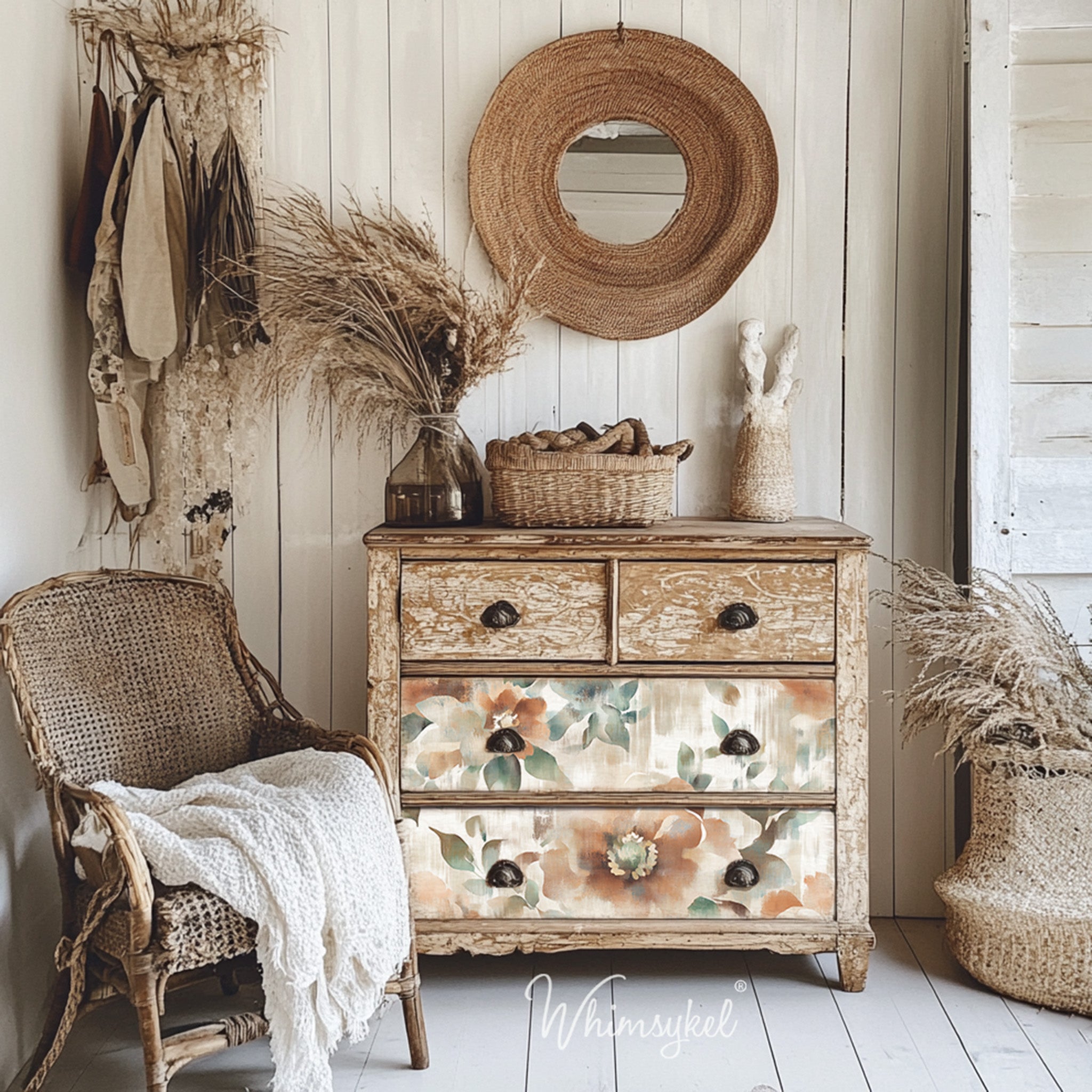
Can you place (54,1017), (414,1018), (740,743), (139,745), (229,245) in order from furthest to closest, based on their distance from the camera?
(229,245), (740,743), (139,745), (414,1018), (54,1017)

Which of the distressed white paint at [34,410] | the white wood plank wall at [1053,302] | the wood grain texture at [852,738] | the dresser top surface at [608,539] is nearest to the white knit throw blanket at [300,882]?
the distressed white paint at [34,410]

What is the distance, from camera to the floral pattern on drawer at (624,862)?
7.19 ft

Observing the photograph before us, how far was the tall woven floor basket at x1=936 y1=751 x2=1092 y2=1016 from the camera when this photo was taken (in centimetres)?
213

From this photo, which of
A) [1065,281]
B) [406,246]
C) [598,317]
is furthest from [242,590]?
[1065,281]

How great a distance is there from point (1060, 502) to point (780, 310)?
29.2 inches

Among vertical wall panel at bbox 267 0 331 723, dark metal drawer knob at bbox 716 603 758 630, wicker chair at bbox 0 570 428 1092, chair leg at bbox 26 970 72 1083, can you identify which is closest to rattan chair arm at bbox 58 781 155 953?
wicker chair at bbox 0 570 428 1092

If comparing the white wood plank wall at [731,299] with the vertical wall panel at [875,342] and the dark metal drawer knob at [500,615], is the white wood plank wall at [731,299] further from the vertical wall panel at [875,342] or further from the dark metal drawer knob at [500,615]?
the dark metal drawer knob at [500,615]

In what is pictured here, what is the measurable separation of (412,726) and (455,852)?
260 mm

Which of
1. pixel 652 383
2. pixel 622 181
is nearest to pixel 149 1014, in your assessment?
pixel 652 383

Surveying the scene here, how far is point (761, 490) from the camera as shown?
2.43 m

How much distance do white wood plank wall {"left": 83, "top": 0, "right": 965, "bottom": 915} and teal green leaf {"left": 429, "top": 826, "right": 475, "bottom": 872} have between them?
0.56 metres

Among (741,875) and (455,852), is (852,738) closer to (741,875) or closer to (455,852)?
(741,875)

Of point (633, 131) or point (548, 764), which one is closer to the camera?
point (548, 764)

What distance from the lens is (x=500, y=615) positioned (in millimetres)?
2162
